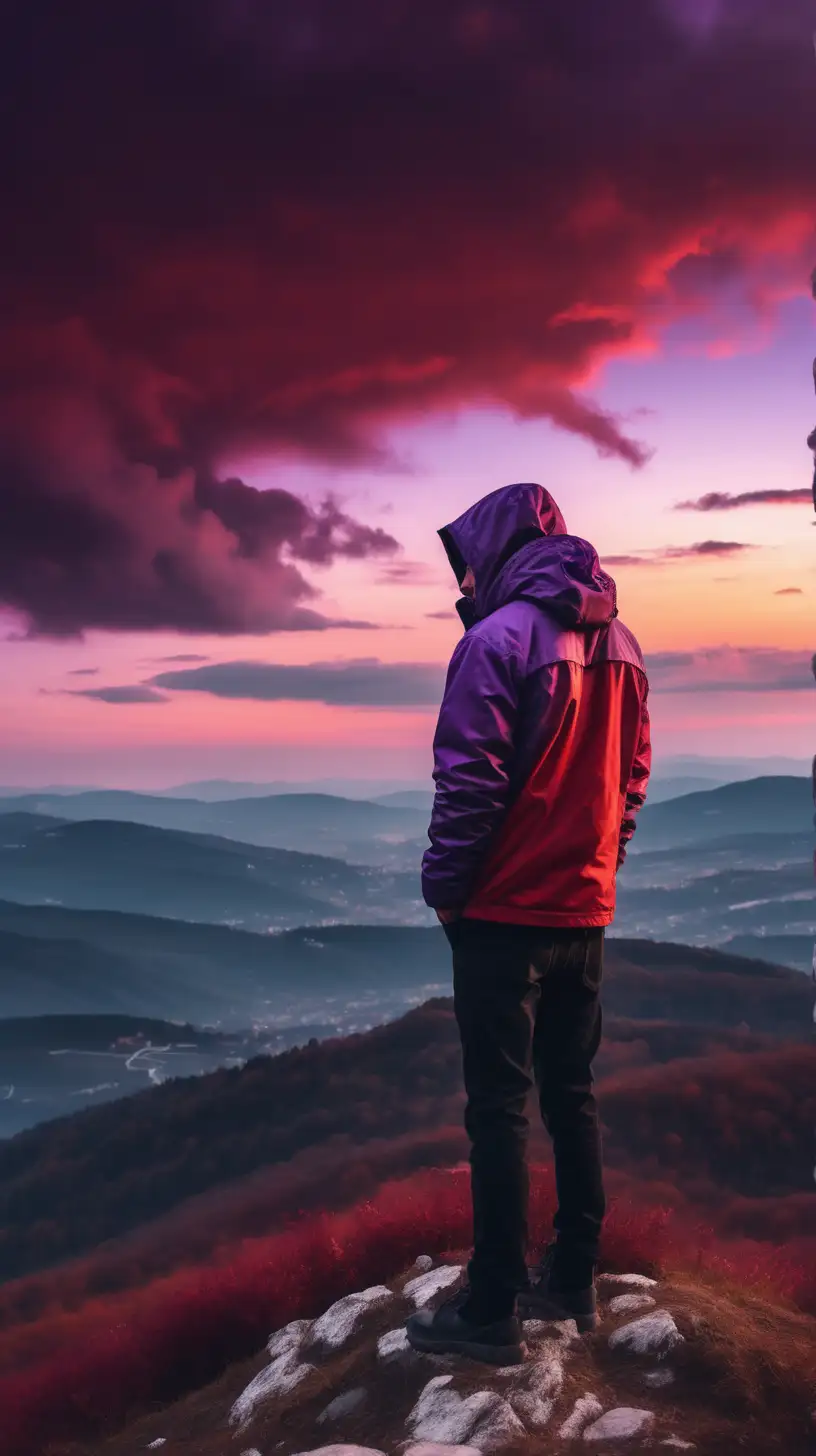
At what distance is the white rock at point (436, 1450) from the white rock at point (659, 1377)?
0.76 meters

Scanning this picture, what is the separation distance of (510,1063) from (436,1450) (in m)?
1.30

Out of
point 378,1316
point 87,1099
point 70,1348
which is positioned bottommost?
point 87,1099

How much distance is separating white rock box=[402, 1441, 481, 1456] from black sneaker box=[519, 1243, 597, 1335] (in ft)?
2.40

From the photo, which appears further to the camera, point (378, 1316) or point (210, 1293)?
point (210, 1293)

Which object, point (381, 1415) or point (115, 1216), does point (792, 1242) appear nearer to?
point (381, 1415)

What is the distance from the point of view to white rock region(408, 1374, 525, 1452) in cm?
366

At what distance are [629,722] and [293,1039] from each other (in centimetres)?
14858

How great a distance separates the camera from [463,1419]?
3.77 metres

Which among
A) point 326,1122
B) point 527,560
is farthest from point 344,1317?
point 326,1122

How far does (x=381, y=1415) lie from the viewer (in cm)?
406

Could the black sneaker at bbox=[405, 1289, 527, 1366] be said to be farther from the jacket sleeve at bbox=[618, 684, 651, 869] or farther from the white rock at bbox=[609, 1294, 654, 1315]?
the jacket sleeve at bbox=[618, 684, 651, 869]

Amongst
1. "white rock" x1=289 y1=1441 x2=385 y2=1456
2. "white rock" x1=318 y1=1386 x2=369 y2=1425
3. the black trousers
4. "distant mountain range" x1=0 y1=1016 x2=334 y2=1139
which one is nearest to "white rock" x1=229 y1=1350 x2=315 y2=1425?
"white rock" x1=318 y1=1386 x2=369 y2=1425

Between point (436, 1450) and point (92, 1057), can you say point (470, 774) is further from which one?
point (92, 1057)

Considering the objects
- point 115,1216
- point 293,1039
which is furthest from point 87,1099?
point 115,1216
